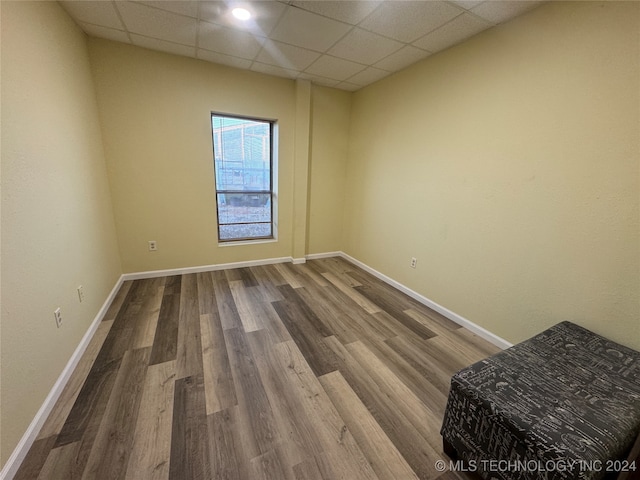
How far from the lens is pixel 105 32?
2.35 metres

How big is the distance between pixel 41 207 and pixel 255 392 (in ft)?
5.60

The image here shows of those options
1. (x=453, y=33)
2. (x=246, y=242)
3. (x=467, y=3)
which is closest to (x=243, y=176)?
(x=246, y=242)

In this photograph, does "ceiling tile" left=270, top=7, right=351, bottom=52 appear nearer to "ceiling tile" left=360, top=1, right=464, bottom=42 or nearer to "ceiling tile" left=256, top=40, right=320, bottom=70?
"ceiling tile" left=256, top=40, right=320, bottom=70

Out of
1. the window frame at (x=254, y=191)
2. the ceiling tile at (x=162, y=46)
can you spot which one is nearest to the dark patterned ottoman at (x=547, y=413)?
the window frame at (x=254, y=191)

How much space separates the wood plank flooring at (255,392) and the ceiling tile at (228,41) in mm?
2524

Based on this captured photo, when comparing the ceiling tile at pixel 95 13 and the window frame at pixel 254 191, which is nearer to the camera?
the ceiling tile at pixel 95 13

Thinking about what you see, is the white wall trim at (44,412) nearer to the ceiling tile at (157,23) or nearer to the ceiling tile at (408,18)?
the ceiling tile at (157,23)

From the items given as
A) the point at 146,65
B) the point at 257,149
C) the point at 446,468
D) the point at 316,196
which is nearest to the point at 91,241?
the point at 146,65

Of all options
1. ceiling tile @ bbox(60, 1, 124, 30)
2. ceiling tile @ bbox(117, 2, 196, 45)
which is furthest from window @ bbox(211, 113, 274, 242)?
ceiling tile @ bbox(60, 1, 124, 30)

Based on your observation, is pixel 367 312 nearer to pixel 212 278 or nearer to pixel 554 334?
pixel 554 334

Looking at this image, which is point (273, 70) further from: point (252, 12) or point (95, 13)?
point (95, 13)

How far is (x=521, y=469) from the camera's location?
1.00m

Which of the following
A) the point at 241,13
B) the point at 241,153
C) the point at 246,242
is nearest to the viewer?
the point at 241,13

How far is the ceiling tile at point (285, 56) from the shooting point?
2486 mm
